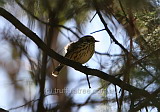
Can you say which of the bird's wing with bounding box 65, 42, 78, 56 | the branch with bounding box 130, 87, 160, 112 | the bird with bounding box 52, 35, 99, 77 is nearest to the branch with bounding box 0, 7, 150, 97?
the branch with bounding box 130, 87, 160, 112

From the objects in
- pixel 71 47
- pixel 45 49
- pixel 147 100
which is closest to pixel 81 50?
pixel 71 47

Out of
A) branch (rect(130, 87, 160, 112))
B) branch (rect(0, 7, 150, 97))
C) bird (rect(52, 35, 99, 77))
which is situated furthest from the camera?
bird (rect(52, 35, 99, 77))

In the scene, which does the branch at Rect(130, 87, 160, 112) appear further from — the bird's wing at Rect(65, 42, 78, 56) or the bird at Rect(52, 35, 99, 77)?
the bird's wing at Rect(65, 42, 78, 56)

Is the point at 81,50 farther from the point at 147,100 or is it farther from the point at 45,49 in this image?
the point at 147,100

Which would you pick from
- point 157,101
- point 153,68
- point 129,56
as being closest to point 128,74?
point 129,56

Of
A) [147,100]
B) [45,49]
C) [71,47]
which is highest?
[71,47]

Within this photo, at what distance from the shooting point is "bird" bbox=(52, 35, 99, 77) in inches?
163

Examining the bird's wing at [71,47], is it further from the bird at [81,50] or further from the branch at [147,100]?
the branch at [147,100]

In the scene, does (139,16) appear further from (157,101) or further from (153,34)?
(157,101)

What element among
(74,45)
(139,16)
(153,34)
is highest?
(74,45)

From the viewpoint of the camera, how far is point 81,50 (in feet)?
14.4

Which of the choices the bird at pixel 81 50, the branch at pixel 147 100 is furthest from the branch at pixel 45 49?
the bird at pixel 81 50

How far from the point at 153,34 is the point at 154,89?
68 centimetres

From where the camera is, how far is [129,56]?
8.63 ft
